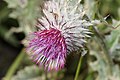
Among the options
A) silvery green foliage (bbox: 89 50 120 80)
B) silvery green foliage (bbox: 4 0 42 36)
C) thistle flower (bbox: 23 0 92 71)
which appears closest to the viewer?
thistle flower (bbox: 23 0 92 71)

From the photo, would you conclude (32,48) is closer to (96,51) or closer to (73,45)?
(73,45)

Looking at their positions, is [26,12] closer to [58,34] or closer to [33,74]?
[33,74]

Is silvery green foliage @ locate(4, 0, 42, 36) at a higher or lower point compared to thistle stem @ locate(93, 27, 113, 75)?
higher

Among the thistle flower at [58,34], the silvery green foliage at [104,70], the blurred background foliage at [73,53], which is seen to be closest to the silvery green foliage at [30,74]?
the blurred background foliage at [73,53]

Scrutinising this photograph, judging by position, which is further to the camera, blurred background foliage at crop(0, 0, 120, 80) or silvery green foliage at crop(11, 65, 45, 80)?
silvery green foliage at crop(11, 65, 45, 80)

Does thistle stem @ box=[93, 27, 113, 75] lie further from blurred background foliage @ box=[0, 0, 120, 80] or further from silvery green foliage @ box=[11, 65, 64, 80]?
silvery green foliage @ box=[11, 65, 64, 80]

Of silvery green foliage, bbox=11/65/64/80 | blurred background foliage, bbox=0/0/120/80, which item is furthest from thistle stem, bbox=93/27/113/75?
silvery green foliage, bbox=11/65/64/80
